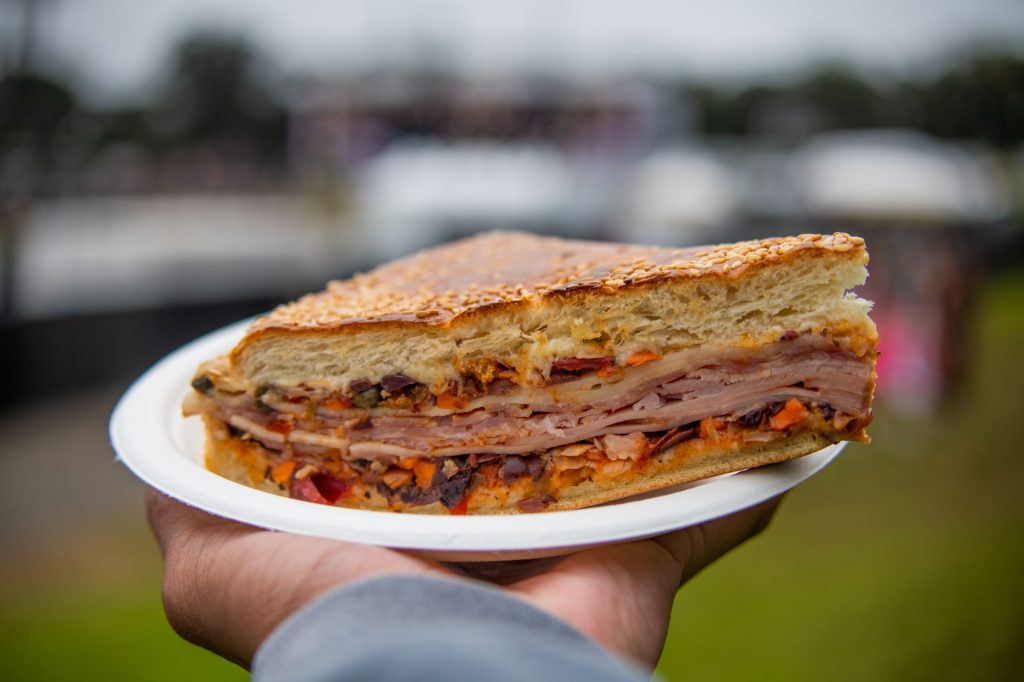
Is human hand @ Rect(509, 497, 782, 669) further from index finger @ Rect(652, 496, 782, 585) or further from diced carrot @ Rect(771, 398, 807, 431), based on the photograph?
diced carrot @ Rect(771, 398, 807, 431)

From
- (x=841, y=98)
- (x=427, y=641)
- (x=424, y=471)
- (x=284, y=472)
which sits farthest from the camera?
(x=841, y=98)

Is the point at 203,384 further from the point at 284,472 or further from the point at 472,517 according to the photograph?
the point at 472,517

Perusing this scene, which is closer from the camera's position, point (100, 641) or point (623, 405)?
point (623, 405)

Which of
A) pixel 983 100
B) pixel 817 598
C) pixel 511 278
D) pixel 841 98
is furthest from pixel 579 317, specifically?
pixel 841 98

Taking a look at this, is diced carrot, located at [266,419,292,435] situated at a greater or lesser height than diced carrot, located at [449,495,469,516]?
greater

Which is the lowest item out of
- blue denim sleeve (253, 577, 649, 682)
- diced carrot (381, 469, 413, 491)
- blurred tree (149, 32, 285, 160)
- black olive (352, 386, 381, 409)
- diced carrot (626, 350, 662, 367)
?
blurred tree (149, 32, 285, 160)

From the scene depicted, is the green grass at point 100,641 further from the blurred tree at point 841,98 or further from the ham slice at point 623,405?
the blurred tree at point 841,98

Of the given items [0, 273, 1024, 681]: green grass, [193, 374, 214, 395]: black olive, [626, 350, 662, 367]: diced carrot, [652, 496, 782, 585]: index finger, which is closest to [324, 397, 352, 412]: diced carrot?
[193, 374, 214, 395]: black olive

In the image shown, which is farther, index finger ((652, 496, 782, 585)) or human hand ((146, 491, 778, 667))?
index finger ((652, 496, 782, 585))
